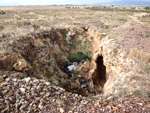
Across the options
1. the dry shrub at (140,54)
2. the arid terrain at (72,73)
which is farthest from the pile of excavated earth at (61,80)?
the dry shrub at (140,54)

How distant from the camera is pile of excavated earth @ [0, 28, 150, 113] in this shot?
347 cm

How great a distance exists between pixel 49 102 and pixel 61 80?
4773mm

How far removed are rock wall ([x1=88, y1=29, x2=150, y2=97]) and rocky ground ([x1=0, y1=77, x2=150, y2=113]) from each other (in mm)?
741

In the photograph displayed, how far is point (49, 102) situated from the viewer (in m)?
3.70

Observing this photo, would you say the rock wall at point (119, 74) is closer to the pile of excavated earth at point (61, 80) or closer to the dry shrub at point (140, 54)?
the pile of excavated earth at point (61, 80)

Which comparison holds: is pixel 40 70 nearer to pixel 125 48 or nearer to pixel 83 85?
pixel 83 85

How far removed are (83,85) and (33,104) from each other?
20.4ft

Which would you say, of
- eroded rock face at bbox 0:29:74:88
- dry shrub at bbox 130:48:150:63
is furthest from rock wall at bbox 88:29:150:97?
eroded rock face at bbox 0:29:74:88

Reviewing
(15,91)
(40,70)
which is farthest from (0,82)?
(40,70)

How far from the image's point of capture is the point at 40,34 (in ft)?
30.7

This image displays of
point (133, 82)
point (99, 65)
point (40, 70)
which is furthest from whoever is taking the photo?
point (99, 65)

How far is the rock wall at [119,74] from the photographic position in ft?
14.2

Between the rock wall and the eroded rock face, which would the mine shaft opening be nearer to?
the rock wall

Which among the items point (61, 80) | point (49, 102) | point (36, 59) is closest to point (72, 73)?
point (61, 80)
